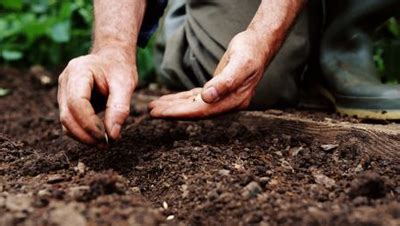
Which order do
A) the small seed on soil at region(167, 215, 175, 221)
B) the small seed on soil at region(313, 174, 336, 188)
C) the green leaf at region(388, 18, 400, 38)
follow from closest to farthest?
the small seed on soil at region(167, 215, 175, 221), the small seed on soil at region(313, 174, 336, 188), the green leaf at region(388, 18, 400, 38)

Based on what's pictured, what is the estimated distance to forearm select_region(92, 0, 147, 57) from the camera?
157 cm

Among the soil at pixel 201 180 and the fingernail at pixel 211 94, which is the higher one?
the fingernail at pixel 211 94

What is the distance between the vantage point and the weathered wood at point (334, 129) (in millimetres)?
1418

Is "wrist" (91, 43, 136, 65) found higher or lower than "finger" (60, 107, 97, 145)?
higher

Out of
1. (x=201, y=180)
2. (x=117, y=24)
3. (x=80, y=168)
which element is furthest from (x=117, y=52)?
(x=201, y=180)

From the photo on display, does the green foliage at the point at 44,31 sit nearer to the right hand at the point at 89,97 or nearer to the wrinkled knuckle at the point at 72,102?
the right hand at the point at 89,97

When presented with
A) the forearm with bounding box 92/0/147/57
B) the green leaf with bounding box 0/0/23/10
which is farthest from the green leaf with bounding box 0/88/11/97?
the forearm with bounding box 92/0/147/57

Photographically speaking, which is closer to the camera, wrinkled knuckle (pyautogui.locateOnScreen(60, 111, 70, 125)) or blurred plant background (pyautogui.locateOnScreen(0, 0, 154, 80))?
wrinkled knuckle (pyautogui.locateOnScreen(60, 111, 70, 125))

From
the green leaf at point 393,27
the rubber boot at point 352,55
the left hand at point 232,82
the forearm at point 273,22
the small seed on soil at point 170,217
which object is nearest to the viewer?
the small seed on soil at point 170,217

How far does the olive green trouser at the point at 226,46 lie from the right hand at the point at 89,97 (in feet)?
1.66

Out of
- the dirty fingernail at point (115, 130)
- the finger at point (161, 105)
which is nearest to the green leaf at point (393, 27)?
the finger at point (161, 105)

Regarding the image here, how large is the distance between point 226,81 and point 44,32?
7.35 feet

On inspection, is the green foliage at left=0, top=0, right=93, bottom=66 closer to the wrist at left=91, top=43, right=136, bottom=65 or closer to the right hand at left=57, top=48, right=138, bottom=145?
the wrist at left=91, top=43, right=136, bottom=65

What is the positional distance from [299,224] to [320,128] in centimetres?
63
